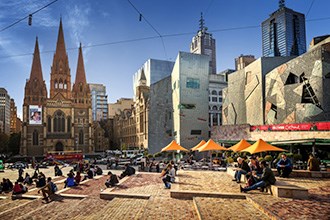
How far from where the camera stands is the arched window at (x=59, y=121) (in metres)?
77.4

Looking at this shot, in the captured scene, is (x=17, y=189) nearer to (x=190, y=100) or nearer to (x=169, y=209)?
(x=169, y=209)

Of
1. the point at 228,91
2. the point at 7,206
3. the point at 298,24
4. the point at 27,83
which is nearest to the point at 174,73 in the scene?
the point at 228,91

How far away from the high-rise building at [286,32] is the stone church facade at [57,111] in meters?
140

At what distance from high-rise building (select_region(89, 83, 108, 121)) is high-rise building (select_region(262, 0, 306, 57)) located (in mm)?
117537

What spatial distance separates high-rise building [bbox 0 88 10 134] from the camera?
148 meters

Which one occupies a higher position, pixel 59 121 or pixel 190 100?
pixel 190 100

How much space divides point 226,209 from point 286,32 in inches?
7335

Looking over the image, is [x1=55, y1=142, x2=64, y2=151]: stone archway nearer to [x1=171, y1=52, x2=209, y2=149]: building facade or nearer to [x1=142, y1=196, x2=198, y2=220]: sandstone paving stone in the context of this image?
[x1=171, y1=52, x2=209, y2=149]: building facade

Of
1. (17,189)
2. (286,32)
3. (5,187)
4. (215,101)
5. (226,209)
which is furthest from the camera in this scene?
(286,32)

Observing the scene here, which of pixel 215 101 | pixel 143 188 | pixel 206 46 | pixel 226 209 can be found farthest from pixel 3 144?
pixel 206 46

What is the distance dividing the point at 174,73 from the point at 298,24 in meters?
162

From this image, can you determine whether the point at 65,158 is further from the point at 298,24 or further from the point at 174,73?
the point at 298,24

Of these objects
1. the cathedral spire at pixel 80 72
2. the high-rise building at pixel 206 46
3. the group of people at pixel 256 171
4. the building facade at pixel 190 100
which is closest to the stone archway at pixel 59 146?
→ the cathedral spire at pixel 80 72

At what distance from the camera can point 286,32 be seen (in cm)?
16750
